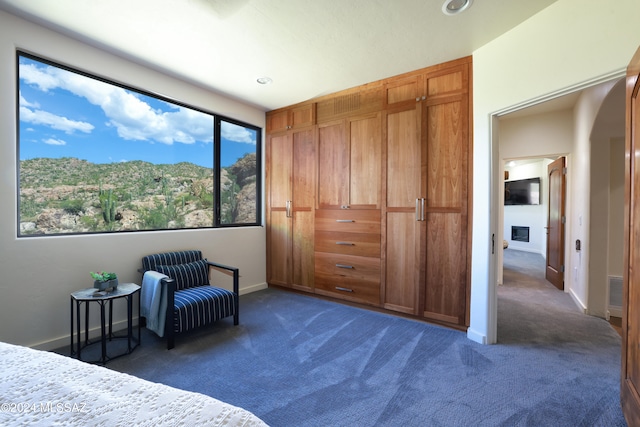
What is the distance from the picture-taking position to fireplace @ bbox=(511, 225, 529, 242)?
28.0 ft

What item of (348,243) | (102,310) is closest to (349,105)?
(348,243)

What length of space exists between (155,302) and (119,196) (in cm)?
124

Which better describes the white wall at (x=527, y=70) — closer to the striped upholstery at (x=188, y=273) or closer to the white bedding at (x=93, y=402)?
the white bedding at (x=93, y=402)

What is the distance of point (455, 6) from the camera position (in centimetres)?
205

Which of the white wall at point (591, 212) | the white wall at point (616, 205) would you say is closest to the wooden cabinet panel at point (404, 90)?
the white wall at point (591, 212)

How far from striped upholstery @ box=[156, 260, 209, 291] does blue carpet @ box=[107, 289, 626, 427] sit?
0.52 metres

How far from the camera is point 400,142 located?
3.12 m

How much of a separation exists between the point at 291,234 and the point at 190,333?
1.84 meters

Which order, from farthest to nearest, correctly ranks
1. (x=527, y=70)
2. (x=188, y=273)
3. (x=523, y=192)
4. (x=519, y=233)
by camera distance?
(x=519, y=233), (x=523, y=192), (x=188, y=273), (x=527, y=70)

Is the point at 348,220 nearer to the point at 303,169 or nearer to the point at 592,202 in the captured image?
the point at 303,169

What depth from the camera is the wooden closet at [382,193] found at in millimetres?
2809

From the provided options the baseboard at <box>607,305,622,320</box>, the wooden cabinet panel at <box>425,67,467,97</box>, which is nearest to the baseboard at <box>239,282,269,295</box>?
the wooden cabinet panel at <box>425,67,467,97</box>

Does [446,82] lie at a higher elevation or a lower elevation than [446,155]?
higher

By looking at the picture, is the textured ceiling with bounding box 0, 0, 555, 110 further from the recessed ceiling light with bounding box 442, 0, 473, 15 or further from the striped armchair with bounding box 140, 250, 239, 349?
the striped armchair with bounding box 140, 250, 239, 349
